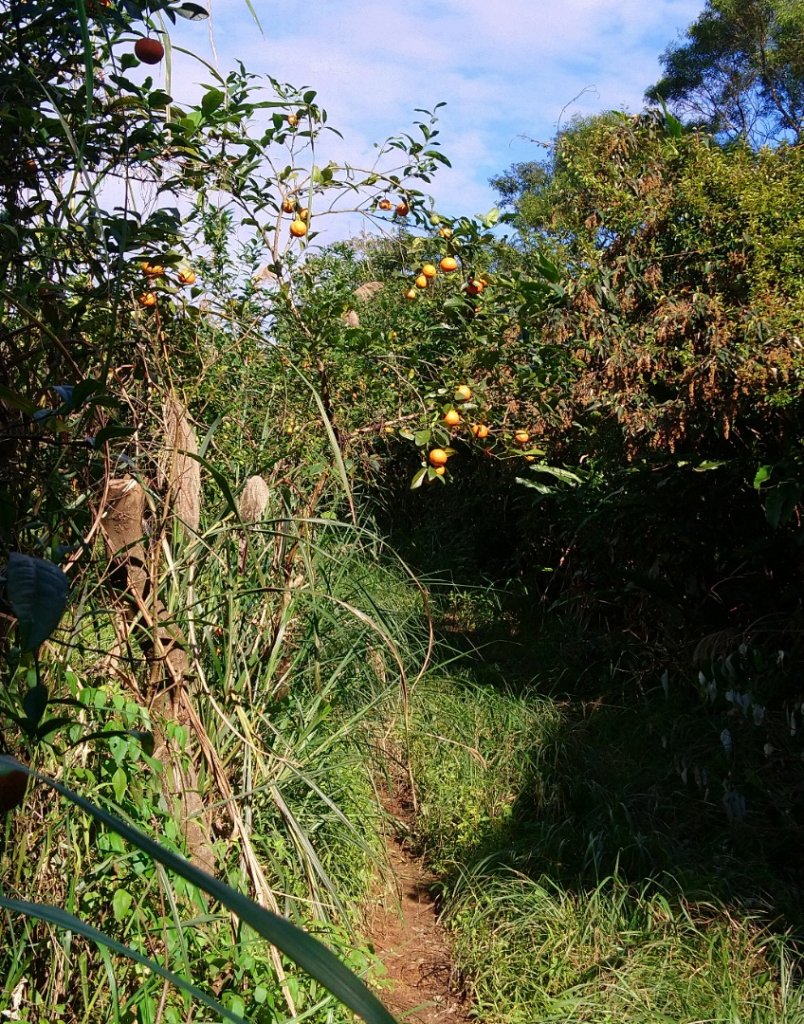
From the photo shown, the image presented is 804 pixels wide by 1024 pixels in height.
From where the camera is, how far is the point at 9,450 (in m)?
1.69

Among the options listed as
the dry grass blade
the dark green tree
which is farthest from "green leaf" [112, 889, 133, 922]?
the dark green tree

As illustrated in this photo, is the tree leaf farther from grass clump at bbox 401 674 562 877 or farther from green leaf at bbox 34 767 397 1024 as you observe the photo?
grass clump at bbox 401 674 562 877

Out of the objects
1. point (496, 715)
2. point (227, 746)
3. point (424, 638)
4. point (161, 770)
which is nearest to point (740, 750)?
point (496, 715)

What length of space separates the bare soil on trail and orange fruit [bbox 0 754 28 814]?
257 centimetres

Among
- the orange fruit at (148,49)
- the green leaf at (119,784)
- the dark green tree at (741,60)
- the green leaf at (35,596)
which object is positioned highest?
the dark green tree at (741,60)

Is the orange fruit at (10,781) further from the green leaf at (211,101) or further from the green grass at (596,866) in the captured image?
the green leaf at (211,101)

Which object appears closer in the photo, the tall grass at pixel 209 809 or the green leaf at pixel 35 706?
the green leaf at pixel 35 706

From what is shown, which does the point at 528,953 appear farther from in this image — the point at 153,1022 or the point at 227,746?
the point at 153,1022

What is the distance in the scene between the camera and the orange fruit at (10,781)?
1.86 feet

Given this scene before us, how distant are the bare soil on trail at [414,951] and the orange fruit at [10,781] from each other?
257 centimetres

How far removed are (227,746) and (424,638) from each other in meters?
2.50

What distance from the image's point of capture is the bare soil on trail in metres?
3.05

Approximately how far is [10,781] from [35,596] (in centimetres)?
31

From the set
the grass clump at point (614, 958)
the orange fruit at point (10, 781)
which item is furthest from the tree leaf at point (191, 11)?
the grass clump at point (614, 958)
